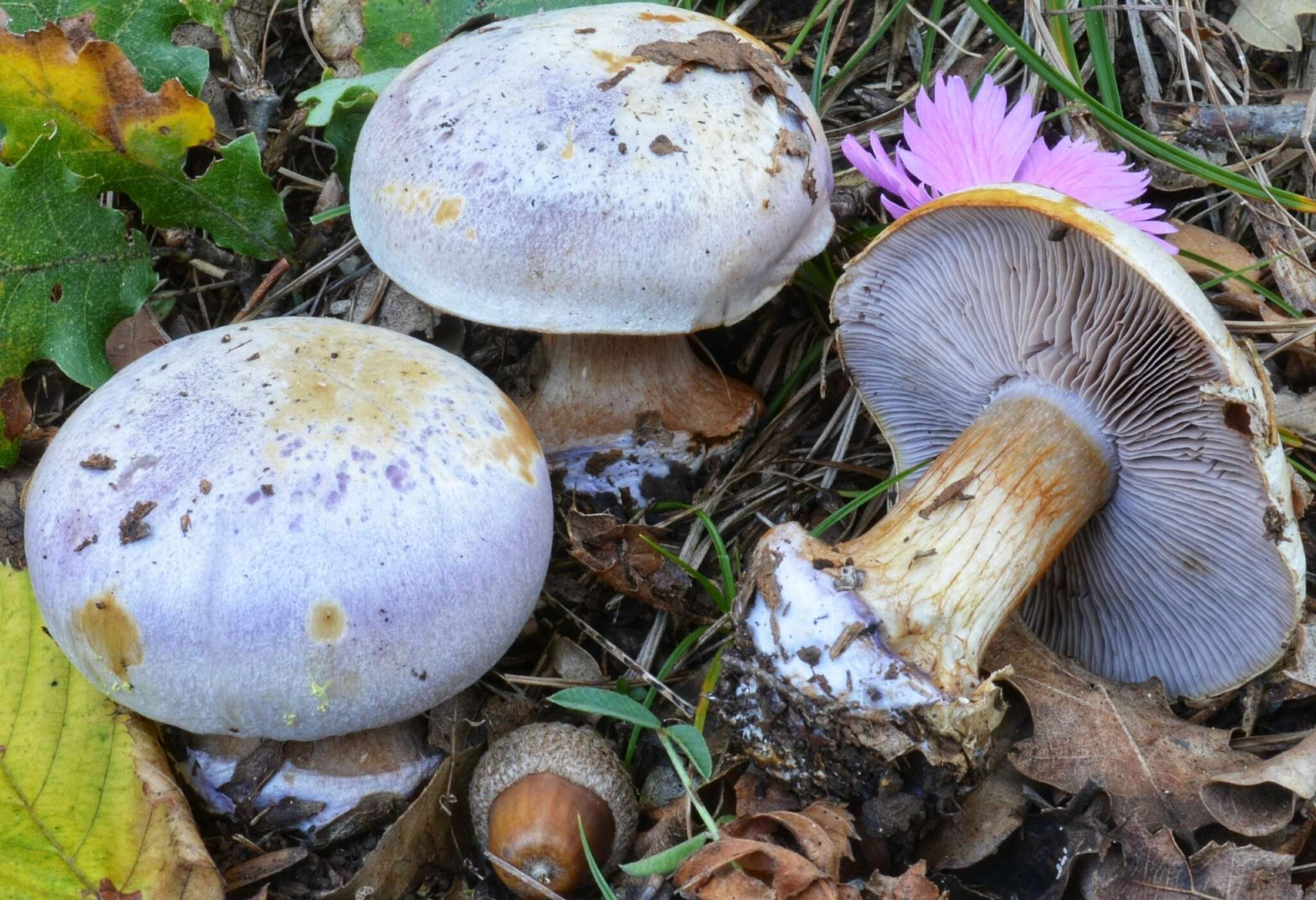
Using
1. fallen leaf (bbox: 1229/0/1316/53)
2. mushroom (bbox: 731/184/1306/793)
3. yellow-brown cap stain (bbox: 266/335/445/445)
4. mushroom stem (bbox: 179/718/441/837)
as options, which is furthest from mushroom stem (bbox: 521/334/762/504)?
fallen leaf (bbox: 1229/0/1316/53)

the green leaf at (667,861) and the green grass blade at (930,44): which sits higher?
the green grass blade at (930,44)

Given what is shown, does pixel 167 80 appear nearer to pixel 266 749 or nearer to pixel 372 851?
pixel 266 749

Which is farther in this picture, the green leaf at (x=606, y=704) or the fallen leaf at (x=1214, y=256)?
the fallen leaf at (x=1214, y=256)

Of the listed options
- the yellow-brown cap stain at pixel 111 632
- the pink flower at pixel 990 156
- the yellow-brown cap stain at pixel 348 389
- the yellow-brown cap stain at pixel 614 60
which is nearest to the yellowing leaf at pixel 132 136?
the yellow-brown cap stain at pixel 348 389

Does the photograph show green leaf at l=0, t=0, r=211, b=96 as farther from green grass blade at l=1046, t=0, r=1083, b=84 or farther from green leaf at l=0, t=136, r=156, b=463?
green grass blade at l=1046, t=0, r=1083, b=84

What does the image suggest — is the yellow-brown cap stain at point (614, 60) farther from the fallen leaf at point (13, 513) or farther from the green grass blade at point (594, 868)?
the fallen leaf at point (13, 513)

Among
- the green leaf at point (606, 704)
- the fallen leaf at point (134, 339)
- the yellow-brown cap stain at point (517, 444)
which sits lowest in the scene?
the fallen leaf at point (134, 339)

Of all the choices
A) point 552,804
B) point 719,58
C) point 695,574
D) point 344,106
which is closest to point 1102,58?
point 719,58
